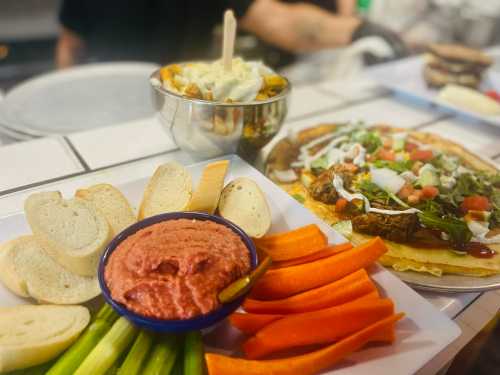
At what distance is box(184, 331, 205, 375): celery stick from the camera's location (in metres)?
0.85

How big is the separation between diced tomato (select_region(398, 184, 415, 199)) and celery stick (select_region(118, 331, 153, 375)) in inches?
36.6

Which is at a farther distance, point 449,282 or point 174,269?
point 449,282

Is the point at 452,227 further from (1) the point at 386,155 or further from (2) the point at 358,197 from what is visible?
(1) the point at 386,155

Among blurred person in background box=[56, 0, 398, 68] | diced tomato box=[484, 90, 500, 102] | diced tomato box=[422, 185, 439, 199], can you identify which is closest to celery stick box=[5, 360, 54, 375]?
diced tomato box=[422, 185, 439, 199]

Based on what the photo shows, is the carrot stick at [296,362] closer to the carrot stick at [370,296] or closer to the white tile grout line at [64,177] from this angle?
the carrot stick at [370,296]

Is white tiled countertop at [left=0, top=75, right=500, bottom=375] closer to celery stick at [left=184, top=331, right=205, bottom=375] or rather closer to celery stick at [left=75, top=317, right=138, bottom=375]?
celery stick at [left=184, top=331, right=205, bottom=375]

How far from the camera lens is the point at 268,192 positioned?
1335 millimetres

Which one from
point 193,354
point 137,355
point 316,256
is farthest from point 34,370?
point 316,256

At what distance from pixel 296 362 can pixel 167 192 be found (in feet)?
2.04

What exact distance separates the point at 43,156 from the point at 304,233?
1.06 meters

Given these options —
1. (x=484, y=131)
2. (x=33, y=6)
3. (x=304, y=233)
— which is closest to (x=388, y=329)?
(x=304, y=233)

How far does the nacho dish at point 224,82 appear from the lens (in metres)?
1.41

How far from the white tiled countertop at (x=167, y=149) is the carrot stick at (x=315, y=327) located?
21 centimetres

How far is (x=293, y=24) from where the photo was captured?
3475mm
